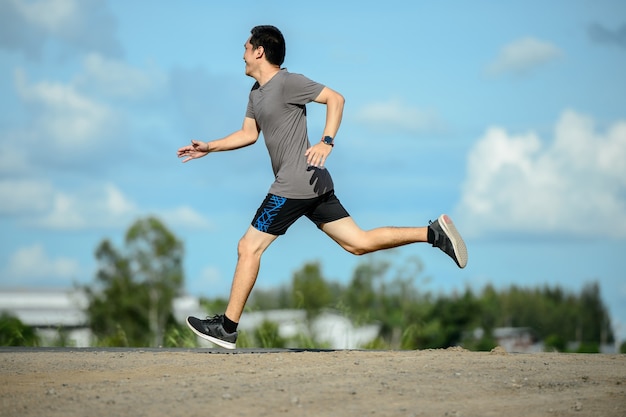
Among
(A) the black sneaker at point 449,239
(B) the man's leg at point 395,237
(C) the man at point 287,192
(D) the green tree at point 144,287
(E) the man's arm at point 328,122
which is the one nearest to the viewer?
(E) the man's arm at point 328,122

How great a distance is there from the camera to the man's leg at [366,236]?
8.87m

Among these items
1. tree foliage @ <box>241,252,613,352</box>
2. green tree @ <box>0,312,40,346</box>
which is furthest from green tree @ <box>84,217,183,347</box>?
green tree @ <box>0,312,40,346</box>

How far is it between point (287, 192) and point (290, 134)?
50 centimetres

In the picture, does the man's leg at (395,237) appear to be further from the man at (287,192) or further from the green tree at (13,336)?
the green tree at (13,336)

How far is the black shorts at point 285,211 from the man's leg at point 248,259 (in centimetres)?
7

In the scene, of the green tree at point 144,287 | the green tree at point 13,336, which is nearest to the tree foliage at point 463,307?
the green tree at point 144,287

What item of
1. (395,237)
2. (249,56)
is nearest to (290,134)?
(249,56)

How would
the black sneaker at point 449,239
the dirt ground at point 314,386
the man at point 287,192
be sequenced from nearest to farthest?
1. the dirt ground at point 314,386
2. the man at point 287,192
3. the black sneaker at point 449,239

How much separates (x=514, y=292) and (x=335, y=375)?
414 feet

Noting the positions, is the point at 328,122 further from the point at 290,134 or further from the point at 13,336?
the point at 13,336

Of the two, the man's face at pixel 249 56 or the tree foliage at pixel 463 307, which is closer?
the man's face at pixel 249 56

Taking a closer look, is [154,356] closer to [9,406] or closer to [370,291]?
[9,406]

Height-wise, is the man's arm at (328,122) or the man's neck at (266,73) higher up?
the man's neck at (266,73)

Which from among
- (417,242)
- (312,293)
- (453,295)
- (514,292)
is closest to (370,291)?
(312,293)
